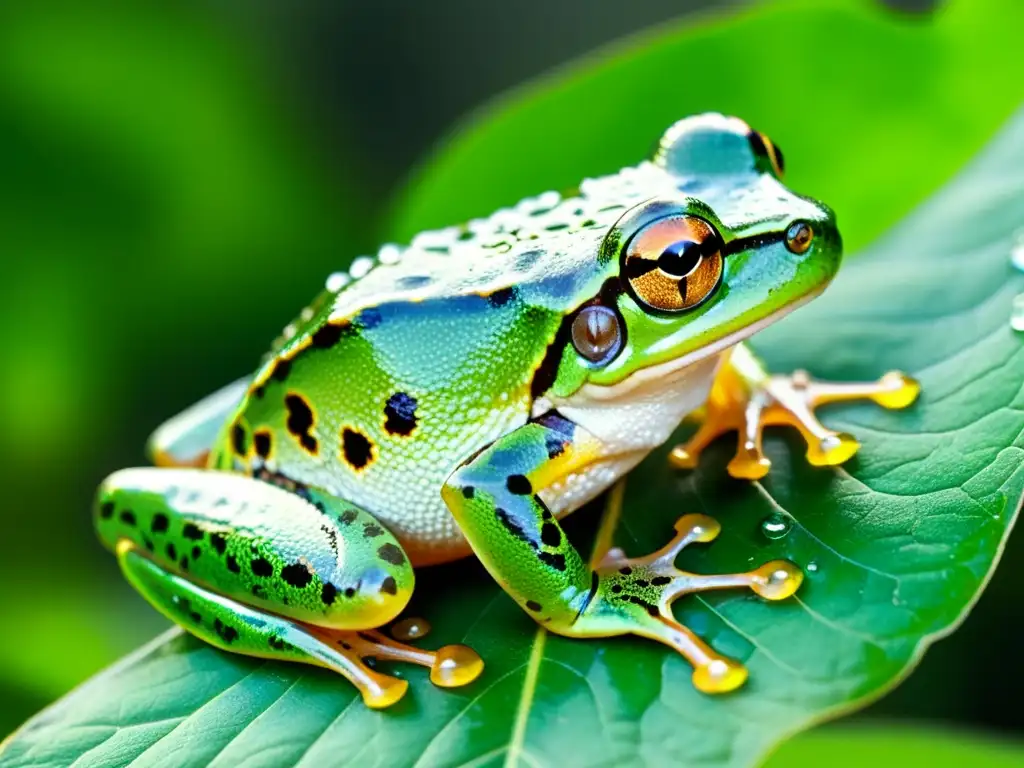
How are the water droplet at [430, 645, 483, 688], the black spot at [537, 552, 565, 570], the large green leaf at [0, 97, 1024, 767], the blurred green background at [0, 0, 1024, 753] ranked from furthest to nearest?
the blurred green background at [0, 0, 1024, 753]
the black spot at [537, 552, 565, 570]
the water droplet at [430, 645, 483, 688]
the large green leaf at [0, 97, 1024, 767]

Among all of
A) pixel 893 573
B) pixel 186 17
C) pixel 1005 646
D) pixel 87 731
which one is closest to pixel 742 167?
pixel 893 573

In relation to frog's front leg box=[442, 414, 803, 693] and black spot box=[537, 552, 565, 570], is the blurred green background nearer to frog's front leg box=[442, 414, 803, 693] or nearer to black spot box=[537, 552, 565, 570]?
frog's front leg box=[442, 414, 803, 693]

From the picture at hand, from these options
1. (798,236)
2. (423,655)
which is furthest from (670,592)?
(798,236)

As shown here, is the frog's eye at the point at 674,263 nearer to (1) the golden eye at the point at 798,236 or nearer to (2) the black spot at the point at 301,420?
(1) the golden eye at the point at 798,236

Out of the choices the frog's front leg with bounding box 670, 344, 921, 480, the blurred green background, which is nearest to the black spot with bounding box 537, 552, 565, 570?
the frog's front leg with bounding box 670, 344, 921, 480

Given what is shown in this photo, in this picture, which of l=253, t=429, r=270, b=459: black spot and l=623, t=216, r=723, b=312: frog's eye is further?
l=253, t=429, r=270, b=459: black spot

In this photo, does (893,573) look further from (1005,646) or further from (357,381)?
(1005,646)

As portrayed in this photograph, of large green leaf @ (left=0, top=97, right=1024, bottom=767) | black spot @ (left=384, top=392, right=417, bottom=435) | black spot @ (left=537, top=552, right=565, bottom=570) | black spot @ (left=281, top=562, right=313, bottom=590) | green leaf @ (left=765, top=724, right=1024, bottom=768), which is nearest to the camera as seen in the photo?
large green leaf @ (left=0, top=97, right=1024, bottom=767)
